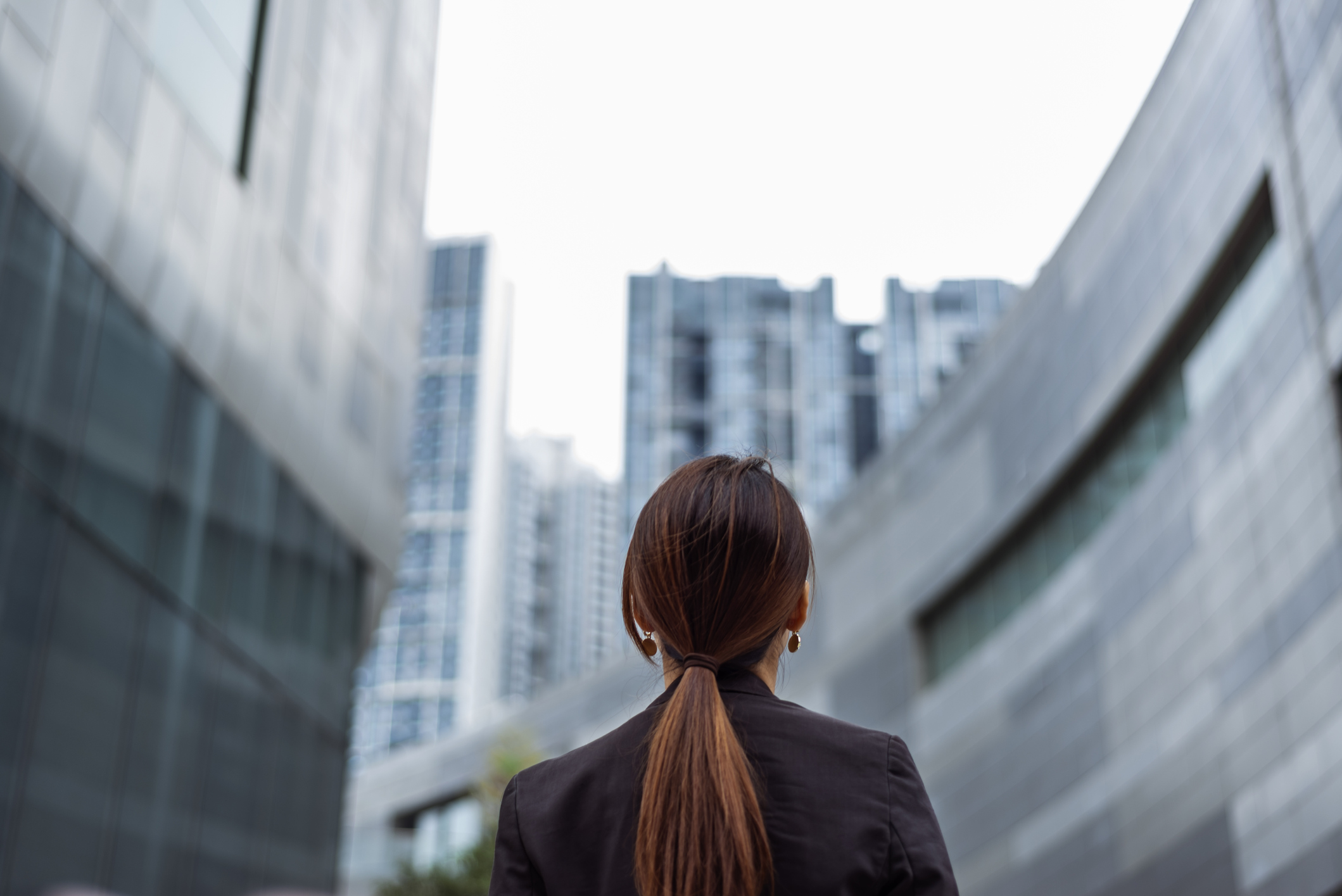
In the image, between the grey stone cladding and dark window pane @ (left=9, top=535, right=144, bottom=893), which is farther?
the grey stone cladding

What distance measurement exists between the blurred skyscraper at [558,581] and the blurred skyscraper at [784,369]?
64.0 feet

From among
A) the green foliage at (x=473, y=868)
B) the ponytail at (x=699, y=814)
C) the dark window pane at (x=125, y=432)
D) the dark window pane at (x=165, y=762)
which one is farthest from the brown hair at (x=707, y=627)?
the green foliage at (x=473, y=868)

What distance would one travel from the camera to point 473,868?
2288 centimetres

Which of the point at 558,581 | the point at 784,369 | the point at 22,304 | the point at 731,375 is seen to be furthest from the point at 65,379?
the point at 558,581

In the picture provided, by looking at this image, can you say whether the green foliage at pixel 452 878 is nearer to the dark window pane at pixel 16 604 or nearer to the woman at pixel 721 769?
the dark window pane at pixel 16 604

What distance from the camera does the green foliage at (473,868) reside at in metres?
22.6

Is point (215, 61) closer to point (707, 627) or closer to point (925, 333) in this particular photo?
point (707, 627)

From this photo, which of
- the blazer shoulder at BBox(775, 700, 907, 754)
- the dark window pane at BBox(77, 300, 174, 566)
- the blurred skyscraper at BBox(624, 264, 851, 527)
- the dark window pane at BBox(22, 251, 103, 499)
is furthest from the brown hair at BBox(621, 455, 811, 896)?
the blurred skyscraper at BBox(624, 264, 851, 527)

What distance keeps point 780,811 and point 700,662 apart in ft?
0.73

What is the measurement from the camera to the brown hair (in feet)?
5.47

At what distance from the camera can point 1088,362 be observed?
19406mm

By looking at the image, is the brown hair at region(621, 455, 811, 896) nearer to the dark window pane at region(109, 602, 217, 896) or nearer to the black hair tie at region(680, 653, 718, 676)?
the black hair tie at region(680, 653, 718, 676)

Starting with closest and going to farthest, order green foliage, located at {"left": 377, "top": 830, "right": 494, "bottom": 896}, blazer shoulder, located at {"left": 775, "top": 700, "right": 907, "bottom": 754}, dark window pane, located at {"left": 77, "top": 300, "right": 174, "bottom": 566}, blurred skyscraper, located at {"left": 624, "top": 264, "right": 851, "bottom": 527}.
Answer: blazer shoulder, located at {"left": 775, "top": 700, "right": 907, "bottom": 754}
dark window pane, located at {"left": 77, "top": 300, "right": 174, "bottom": 566}
green foliage, located at {"left": 377, "top": 830, "right": 494, "bottom": 896}
blurred skyscraper, located at {"left": 624, "top": 264, "right": 851, "bottom": 527}

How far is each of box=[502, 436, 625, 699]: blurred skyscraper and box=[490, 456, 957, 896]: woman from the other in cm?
9482
